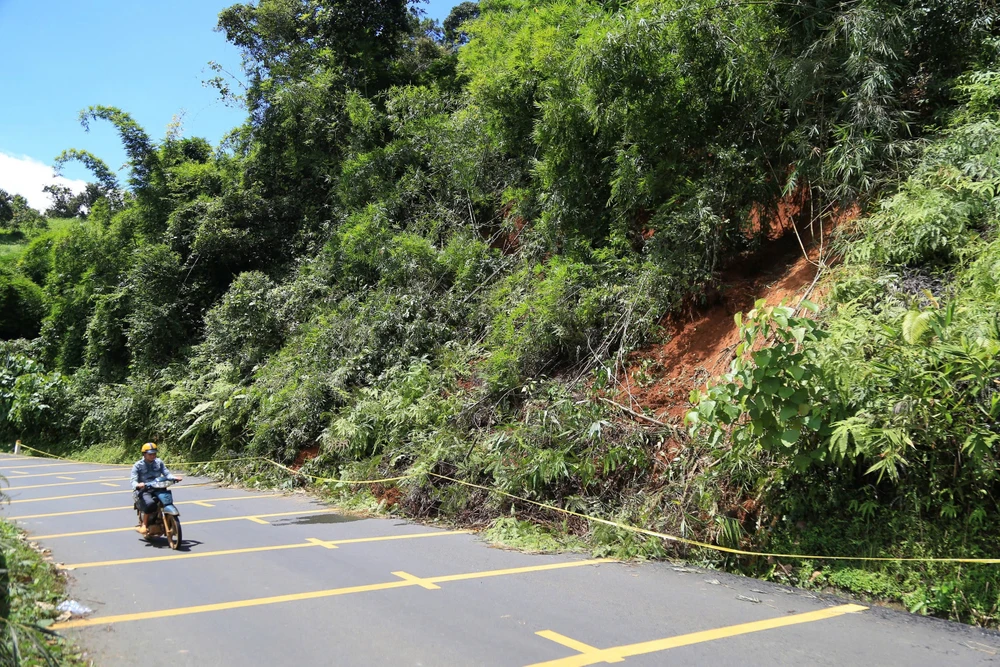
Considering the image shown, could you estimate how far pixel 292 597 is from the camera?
6.25 m

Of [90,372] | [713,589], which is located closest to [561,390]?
[713,589]

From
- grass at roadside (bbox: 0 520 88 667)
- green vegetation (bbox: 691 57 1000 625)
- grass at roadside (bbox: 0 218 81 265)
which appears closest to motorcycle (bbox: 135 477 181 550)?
grass at roadside (bbox: 0 520 88 667)

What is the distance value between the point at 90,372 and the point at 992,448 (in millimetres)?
28862

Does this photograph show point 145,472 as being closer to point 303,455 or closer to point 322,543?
point 322,543

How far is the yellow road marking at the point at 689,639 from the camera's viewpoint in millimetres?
4695

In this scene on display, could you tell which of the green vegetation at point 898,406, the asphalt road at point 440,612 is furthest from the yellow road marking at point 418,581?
the green vegetation at point 898,406

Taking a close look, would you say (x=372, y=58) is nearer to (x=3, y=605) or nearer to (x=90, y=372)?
(x=90, y=372)

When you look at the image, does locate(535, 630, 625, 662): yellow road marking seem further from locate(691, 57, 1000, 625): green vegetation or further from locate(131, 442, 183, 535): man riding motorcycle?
locate(131, 442, 183, 535): man riding motorcycle

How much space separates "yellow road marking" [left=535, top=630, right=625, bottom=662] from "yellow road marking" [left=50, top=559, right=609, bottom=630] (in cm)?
178

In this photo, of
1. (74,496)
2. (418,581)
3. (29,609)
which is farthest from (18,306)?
(418,581)

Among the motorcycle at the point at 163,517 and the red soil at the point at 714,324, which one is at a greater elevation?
the red soil at the point at 714,324

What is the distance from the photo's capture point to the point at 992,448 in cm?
559

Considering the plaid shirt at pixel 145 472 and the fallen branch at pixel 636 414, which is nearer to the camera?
the fallen branch at pixel 636 414

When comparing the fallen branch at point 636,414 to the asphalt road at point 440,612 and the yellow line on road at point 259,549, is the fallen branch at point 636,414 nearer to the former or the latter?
the asphalt road at point 440,612
